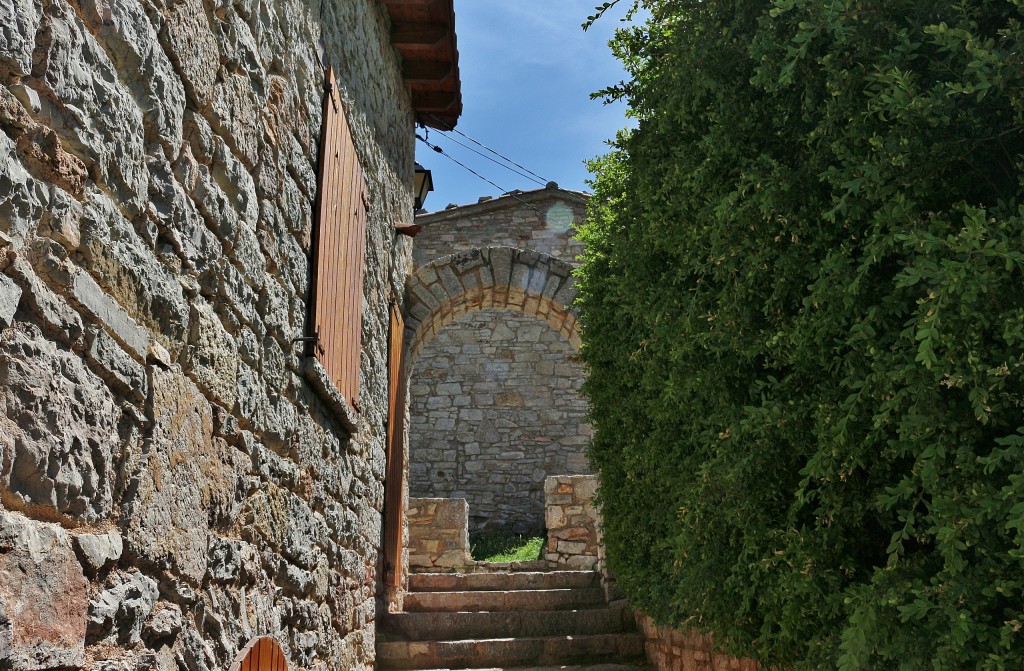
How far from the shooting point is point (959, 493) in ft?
7.11

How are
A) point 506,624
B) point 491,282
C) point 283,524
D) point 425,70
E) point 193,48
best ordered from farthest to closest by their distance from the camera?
point 491,282 < point 506,624 < point 425,70 < point 283,524 < point 193,48

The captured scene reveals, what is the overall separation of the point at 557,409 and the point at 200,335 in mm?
10983

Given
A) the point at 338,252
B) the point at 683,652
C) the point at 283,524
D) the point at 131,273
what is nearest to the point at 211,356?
the point at 131,273

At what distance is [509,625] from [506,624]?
0.08 ft

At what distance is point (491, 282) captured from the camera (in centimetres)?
823

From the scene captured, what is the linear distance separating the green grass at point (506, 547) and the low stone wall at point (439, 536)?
1292mm

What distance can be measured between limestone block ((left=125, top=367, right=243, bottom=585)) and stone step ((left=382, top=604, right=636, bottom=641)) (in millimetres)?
4469

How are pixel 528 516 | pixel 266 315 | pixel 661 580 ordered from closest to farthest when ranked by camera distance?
pixel 266 315, pixel 661 580, pixel 528 516

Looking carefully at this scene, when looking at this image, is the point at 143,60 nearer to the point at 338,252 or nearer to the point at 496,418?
the point at 338,252

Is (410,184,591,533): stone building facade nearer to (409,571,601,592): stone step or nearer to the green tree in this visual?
(409,571,601,592): stone step

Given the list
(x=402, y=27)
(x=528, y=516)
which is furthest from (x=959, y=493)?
(x=528, y=516)

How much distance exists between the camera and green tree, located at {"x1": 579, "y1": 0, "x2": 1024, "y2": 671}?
214 centimetres

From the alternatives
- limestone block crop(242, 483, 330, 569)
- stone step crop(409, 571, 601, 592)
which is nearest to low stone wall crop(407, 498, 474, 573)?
stone step crop(409, 571, 601, 592)

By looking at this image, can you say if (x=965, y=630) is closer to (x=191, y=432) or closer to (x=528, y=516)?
(x=191, y=432)
